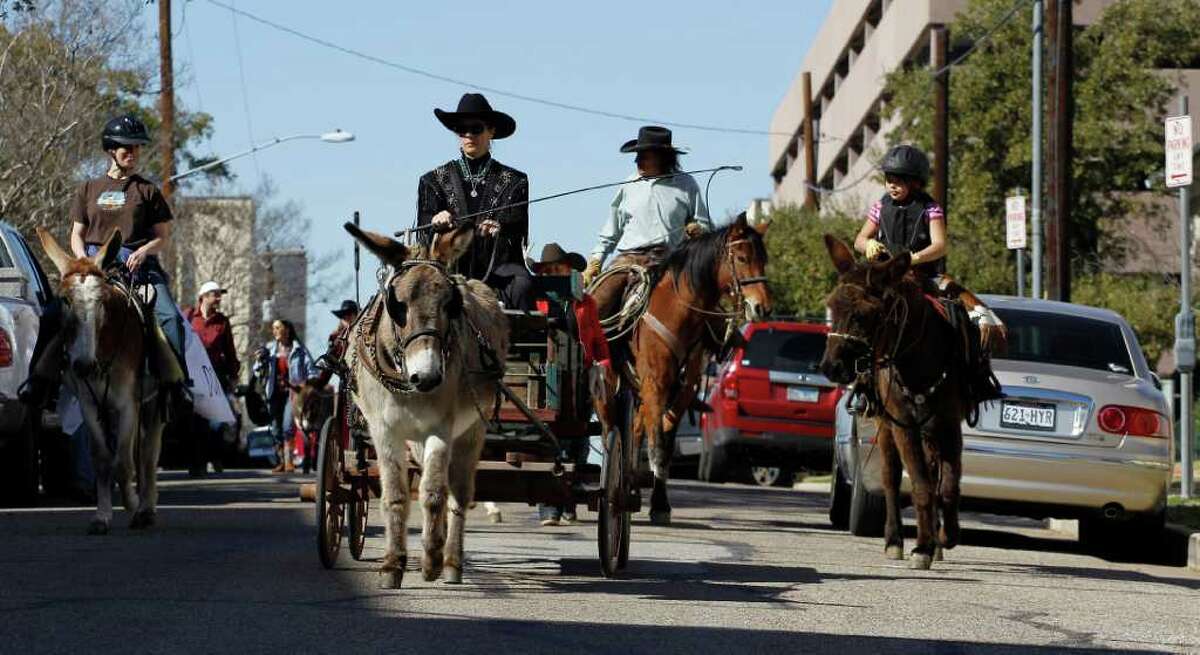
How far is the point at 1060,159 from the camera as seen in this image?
27797 millimetres

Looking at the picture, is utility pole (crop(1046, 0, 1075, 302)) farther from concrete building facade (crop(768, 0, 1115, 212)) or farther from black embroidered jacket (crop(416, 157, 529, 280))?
concrete building facade (crop(768, 0, 1115, 212))

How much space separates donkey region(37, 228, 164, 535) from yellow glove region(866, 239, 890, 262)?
16.1 ft

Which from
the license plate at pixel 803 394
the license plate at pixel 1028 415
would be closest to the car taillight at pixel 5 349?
the license plate at pixel 1028 415

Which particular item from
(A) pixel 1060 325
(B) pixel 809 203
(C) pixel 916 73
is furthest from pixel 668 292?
(B) pixel 809 203

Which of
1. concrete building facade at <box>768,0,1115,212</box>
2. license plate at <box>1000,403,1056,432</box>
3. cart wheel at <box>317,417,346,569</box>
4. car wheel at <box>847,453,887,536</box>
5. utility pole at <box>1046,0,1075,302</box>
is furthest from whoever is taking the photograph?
concrete building facade at <box>768,0,1115,212</box>

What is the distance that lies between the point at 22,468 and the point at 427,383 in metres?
8.94

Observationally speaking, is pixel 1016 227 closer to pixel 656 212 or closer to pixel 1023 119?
pixel 656 212

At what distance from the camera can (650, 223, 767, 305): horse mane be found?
683 inches

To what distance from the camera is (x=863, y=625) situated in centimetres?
1052

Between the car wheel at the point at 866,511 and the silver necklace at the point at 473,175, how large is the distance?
4420mm

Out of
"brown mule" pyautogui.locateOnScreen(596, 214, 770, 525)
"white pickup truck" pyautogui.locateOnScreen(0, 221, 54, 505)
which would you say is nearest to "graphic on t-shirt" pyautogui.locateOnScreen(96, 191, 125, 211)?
"white pickup truck" pyautogui.locateOnScreen(0, 221, 54, 505)

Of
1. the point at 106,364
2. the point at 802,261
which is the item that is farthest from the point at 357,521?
the point at 802,261

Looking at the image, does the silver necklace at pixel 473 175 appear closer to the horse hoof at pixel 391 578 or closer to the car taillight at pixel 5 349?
the horse hoof at pixel 391 578

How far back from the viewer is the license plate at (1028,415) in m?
16.2
